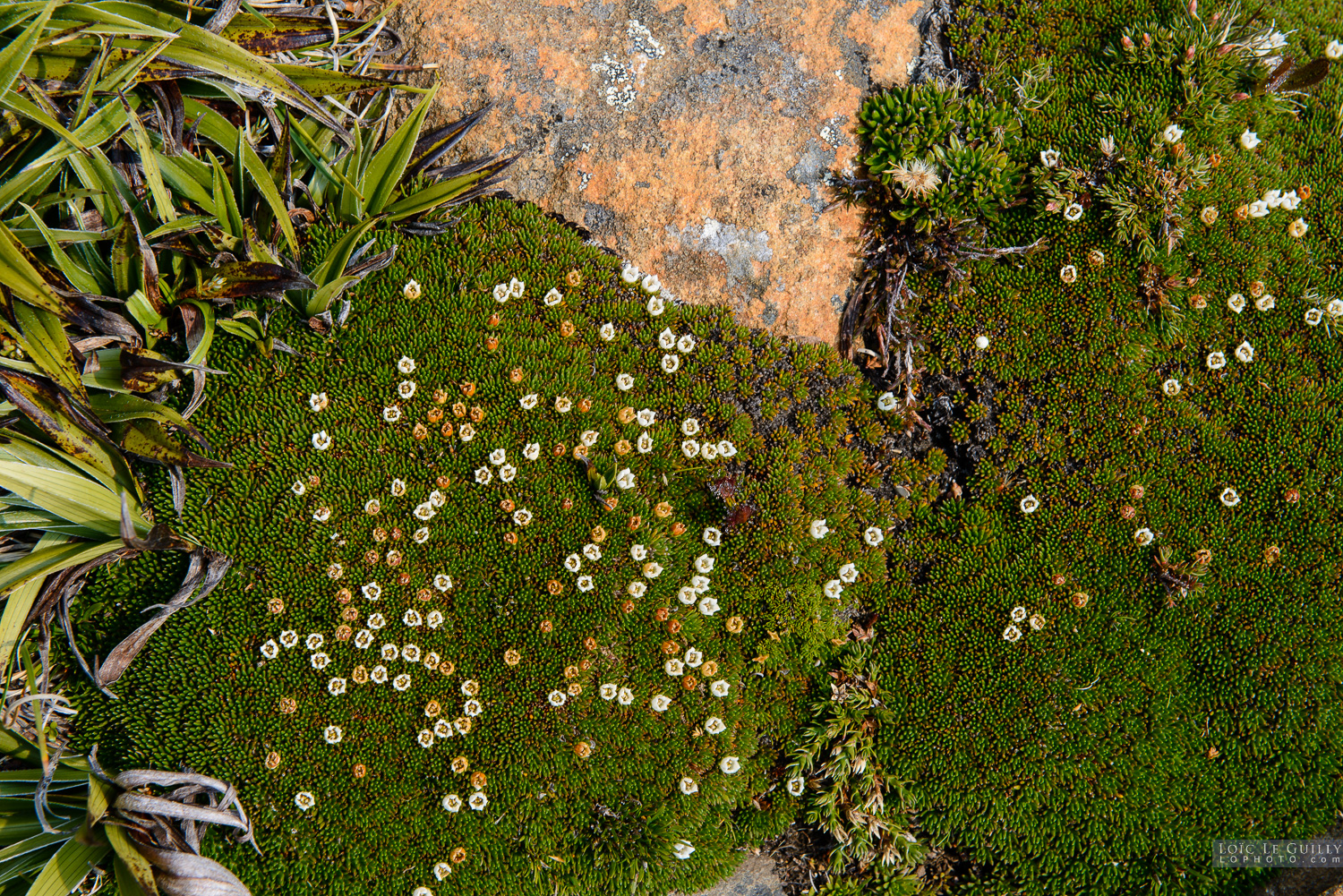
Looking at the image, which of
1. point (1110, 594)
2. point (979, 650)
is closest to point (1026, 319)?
point (1110, 594)

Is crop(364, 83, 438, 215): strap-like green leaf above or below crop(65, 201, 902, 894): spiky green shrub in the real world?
above

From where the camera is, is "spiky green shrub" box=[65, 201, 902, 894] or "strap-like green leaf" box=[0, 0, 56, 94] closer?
"strap-like green leaf" box=[0, 0, 56, 94]

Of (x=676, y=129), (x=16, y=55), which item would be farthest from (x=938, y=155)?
(x=16, y=55)

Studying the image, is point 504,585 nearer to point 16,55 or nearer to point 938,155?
point 16,55

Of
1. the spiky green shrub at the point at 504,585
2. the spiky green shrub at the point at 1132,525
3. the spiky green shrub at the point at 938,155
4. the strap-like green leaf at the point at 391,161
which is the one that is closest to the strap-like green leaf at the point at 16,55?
the spiky green shrub at the point at 504,585

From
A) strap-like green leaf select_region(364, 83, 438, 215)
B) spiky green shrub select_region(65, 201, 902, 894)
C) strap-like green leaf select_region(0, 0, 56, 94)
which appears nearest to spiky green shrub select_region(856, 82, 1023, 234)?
spiky green shrub select_region(65, 201, 902, 894)

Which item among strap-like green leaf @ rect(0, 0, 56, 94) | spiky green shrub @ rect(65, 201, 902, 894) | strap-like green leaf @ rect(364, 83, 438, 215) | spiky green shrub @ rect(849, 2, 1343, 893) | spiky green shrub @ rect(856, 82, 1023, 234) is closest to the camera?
strap-like green leaf @ rect(0, 0, 56, 94)

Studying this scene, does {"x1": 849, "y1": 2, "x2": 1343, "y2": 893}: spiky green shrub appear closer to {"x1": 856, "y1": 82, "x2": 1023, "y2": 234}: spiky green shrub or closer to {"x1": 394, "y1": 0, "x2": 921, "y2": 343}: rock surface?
{"x1": 856, "y1": 82, "x2": 1023, "y2": 234}: spiky green shrub
